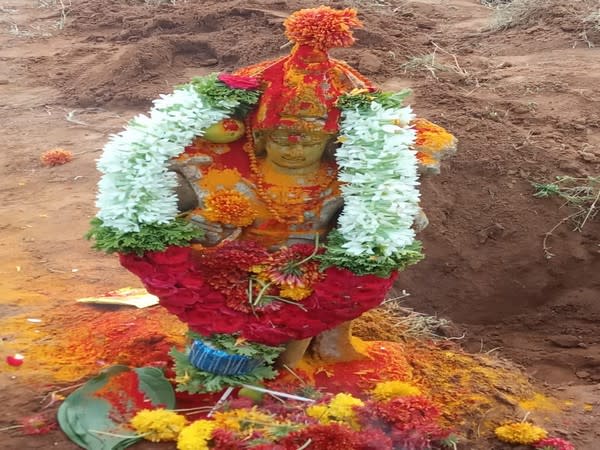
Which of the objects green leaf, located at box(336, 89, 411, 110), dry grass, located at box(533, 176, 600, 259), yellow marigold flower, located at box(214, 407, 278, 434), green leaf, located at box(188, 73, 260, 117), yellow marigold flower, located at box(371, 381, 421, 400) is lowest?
dry grass, located at box(533, 176, 600, 259)

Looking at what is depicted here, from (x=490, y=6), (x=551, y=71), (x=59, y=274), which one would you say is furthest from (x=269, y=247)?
(x=490, y=6)

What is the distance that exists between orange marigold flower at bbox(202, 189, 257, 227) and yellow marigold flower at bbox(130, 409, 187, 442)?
829mm

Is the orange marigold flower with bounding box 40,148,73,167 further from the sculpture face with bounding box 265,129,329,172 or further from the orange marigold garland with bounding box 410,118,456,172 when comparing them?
the orange marigold garland with bounding box 410,118,456,172

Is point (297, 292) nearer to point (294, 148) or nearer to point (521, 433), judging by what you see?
point (294, 148)

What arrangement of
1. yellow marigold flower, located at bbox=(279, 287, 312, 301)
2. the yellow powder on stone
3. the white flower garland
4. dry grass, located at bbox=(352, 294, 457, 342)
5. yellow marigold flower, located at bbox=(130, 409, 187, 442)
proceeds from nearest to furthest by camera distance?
1. yellow marigold flower, located at bbox=(130, 409, 187, 442)
2. the white flower garland
3. yellow marigold flower, located at bbox=(279, 287, 312, 301)
4. the yellow powder on stone
5. dry grass, located at bbox=(352, 294, 457, 342)

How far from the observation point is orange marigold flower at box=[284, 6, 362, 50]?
11.1ft

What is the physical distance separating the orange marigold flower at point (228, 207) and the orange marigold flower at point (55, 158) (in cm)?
397

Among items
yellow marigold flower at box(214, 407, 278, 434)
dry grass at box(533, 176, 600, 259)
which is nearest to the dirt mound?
dry grass at box(533, 176, 600, 259)

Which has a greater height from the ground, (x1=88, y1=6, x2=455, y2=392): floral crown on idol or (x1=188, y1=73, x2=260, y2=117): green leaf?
(x1=188, y1=73, x2=260, y2=117): green leaf

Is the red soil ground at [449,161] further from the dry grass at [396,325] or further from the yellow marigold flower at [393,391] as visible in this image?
the yellow marigold flower at [393,391]

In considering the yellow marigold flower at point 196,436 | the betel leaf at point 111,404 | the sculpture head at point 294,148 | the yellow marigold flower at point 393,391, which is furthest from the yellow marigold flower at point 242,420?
the sculpture head at point 294,148

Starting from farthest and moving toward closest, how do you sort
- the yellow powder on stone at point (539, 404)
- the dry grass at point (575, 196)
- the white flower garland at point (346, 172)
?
the dry grass at point (575, 196)
the yellow powder on stone at point (539, 404)
the white flower garland at point (346, 172)

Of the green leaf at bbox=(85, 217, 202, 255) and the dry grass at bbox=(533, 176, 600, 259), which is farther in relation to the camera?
the dry grass at bbox=(533, 176, 600, 259)

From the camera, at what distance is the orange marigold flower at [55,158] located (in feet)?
23.7
